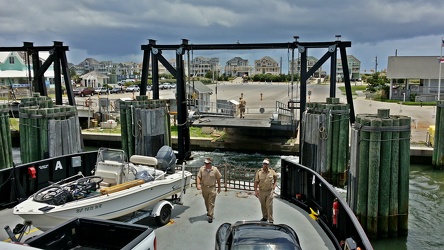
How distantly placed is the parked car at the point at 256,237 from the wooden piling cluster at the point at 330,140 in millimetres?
11091

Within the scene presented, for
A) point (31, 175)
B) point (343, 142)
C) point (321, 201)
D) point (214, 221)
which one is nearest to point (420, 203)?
point (343, 142)

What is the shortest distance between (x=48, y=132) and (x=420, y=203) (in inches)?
597

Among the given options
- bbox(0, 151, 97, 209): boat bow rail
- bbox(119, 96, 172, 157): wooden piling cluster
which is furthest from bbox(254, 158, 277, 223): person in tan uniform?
bbox(119, 96, 172, 157): wooden piling cluster

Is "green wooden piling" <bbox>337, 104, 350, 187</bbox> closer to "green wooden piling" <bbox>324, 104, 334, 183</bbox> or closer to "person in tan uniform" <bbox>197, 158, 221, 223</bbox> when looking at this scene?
"green wooden piling" <bbox>324, 104, 334, 183</bbox>

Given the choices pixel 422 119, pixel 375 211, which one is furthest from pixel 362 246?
pixel 422 119

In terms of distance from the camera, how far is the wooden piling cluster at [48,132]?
1407cm

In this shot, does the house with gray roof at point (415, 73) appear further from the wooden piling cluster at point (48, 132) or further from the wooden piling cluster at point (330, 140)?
the wooden piling cluster at point (48, 132)

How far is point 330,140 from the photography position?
16641 millimetres

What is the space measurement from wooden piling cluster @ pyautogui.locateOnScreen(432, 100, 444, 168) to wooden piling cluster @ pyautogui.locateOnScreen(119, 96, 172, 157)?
1481 cm

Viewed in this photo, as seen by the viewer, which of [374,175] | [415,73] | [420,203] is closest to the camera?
[374,175]

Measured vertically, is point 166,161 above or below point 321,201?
above

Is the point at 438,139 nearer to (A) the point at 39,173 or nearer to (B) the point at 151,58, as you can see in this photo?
(B) the point at 151,58

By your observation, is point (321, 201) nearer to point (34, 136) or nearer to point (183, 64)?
point (34, 136)

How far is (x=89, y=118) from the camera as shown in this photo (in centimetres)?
3488
